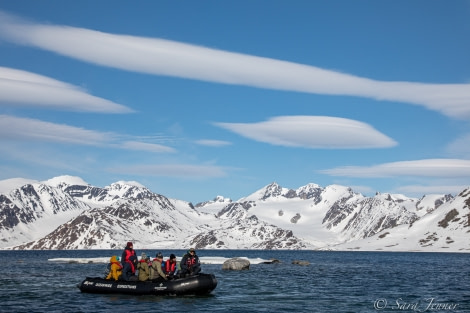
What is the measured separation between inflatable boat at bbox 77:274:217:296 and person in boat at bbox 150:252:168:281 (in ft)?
2.88

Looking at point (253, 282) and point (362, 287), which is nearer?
point (362, 287)

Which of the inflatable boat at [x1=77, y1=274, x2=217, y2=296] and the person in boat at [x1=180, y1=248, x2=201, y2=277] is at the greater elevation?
the person in boat at [x1=180, y1=248, x2=201, y2=277]

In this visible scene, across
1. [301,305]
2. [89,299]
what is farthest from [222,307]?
[89,299]

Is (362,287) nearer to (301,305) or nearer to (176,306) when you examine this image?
(301,305)

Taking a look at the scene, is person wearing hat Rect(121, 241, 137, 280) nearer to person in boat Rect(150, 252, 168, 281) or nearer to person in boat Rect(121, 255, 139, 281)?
person in boat Rect(121, 255, 139, 281)

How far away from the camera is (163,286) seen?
161 ft

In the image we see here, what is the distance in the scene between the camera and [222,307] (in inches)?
1772

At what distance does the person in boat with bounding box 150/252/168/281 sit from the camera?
49.7 meters

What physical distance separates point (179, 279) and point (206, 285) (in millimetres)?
2504

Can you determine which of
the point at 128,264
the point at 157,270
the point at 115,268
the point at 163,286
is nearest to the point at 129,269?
the point at 128,264

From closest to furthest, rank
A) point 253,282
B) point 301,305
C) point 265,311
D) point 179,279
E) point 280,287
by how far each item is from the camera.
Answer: point 265,311
point 301,305
point 179,279
point 280,287
point 253,282

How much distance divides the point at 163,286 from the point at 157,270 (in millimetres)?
1663

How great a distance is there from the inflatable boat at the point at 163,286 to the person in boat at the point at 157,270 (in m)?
0.88

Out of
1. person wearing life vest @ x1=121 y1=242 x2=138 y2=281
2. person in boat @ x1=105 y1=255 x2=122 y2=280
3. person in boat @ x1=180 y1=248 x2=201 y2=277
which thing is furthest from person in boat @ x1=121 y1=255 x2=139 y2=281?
person in boat @ x1=180 y1=248 x2=201 y2=277
